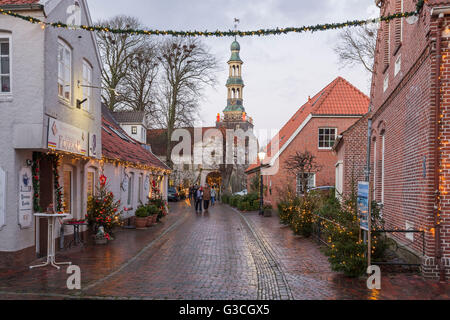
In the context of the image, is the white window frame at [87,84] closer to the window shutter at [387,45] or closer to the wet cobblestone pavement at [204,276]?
the wet cobblestone pavement at [204,276]

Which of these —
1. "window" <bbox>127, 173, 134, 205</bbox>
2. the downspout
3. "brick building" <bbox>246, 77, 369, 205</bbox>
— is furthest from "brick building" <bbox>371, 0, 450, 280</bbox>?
"brick building" <bbox>246, 77, 369, 205</bbox>

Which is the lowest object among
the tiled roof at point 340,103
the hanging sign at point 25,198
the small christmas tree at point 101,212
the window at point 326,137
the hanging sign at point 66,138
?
the small christmas tree at point 101,212

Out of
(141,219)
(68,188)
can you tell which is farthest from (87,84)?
(141,219)

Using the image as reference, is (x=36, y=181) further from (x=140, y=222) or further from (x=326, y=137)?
(x=326, y=137)

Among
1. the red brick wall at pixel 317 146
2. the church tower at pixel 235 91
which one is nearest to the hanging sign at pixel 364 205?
the red brick wall at pixel 317 146

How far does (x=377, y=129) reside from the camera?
1370 cm

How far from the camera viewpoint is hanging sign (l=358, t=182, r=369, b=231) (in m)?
7.68

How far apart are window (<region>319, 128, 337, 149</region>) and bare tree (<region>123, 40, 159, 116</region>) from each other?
1476 centimetres

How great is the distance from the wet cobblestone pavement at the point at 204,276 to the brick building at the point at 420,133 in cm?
108

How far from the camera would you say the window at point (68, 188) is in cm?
1182

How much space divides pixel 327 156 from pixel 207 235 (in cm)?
1392

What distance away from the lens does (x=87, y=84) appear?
40.8 ft
